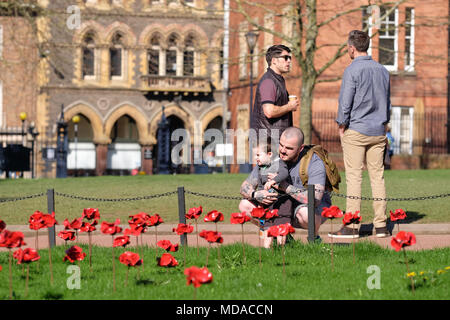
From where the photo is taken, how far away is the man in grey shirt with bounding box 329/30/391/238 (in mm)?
9281

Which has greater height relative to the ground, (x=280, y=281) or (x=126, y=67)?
(x=126, y=67)

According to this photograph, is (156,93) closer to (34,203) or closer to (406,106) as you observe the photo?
(406,106)

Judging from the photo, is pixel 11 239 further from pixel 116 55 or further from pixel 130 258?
pixel 116 55

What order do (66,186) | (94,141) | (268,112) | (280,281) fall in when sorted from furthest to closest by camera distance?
1. (94,141)
2. (66,186)
3. (268,112)
4. (280,281)

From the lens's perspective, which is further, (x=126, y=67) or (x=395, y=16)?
(x=126, y=67)

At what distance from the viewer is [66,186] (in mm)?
18438

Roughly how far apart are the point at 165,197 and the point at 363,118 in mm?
6716

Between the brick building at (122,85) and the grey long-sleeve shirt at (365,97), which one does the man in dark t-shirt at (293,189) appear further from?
the brick building at (122,85)

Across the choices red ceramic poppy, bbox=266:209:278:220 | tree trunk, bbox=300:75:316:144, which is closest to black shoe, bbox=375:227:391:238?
red ceramic poppy, bbox=266:209:278:220

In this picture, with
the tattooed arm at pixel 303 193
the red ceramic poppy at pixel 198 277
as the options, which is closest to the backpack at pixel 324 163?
the tattooed arm at pixel 303 193

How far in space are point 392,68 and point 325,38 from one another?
2.90 meters

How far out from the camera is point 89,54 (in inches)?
1638
